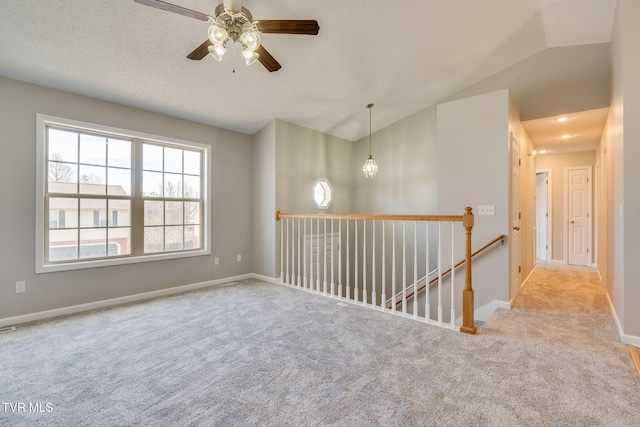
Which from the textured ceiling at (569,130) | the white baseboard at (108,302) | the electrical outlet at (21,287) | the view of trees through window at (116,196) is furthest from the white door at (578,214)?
the electrical outlet at (21,287)

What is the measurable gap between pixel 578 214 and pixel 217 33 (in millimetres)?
7531

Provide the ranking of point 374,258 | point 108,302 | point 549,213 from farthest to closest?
point 549,213, point 108,302, point 374,258

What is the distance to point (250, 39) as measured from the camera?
6.27 ft

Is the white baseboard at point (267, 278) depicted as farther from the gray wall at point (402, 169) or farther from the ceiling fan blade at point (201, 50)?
the ceiling fan blade at point (201, 50)

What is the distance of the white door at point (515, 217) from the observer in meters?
3.53

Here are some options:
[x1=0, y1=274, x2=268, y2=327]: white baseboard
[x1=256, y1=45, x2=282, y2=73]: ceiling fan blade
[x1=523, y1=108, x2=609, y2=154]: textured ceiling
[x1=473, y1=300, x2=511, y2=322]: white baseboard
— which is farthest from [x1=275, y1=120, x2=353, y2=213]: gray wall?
[x1=523, y1=108, x2=609, y2=154]: textured ceiling

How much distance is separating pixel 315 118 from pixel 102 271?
3551 mm

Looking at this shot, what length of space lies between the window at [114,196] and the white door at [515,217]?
414 centimetres

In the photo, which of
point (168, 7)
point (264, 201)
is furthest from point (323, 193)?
point (168, 7)

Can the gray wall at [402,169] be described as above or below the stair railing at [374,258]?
above

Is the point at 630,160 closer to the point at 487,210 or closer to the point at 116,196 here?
the point at 487,210

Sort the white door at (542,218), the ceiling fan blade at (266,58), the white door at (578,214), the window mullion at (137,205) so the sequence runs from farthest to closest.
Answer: the white door at (542,218)
the white door at (578,214)
the window mullion at (137,205)
the ceiling fan blade at (266,58)

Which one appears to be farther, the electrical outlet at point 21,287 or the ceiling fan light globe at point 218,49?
the electrical outlet at point 21,287

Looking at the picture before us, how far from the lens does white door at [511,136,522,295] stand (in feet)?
11.6
